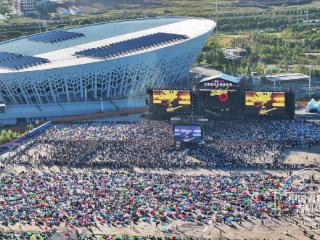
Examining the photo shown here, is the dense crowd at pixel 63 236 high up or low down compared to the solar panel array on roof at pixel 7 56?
down

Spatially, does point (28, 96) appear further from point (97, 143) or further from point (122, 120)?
point (97, 143)

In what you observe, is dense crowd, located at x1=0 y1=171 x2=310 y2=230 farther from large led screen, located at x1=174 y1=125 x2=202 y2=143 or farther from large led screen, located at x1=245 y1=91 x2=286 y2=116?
large led screen, located at x1=245 y1=91 x2=286 y2=116

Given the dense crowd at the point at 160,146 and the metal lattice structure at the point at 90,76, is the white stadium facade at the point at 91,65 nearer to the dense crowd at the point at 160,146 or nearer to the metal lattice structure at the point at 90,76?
the metal lattice structure at the point at 90,76

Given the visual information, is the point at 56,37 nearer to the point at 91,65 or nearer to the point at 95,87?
the point at 95,87

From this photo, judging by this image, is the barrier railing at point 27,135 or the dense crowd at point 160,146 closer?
the dense crowd at point 160,146

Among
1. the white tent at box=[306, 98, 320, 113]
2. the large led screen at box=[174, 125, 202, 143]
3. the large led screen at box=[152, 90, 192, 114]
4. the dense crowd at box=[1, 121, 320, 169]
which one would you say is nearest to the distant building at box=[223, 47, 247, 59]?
the white tent at box=[306, 98, 320, 113]

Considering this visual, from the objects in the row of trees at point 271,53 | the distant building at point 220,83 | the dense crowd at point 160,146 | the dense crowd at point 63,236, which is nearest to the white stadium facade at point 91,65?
the dense crowd at point 160,146

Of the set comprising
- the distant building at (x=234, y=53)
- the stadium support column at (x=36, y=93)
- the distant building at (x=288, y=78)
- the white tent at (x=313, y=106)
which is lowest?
the distant building at (x=288, y=78)

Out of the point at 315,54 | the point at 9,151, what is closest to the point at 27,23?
the point at 315,54
